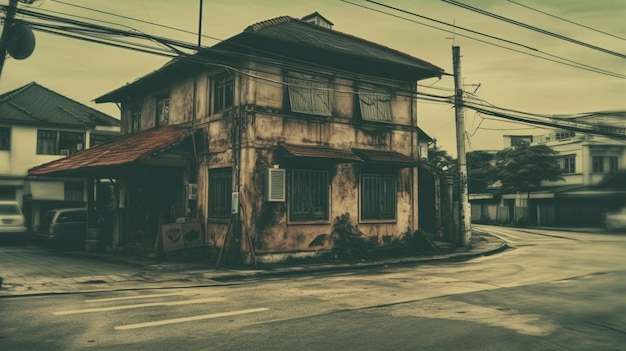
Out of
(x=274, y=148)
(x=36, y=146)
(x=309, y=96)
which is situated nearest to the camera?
(x=274, y=148)

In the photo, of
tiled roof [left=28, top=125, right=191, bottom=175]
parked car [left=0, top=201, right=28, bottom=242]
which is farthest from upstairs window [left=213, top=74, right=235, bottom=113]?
parked car [left=0, top=201, right=28, bottom=242]

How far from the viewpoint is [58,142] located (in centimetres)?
3216

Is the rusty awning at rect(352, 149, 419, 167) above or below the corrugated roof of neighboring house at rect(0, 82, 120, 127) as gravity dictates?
below

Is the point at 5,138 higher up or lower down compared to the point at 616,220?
higher up

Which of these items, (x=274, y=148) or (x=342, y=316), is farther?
(x=274, y=148)

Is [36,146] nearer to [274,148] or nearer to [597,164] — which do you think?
[274,148]

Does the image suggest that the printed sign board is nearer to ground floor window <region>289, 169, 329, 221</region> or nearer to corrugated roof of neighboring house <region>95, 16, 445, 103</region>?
ground floor window <region>289, 169, 329, 221</region>

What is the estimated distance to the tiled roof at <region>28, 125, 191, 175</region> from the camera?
1620 centimetres

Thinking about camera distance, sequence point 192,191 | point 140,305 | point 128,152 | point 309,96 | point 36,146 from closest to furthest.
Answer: point 140,305, point 309,96, point 128,152, point 192,191, point 36,146

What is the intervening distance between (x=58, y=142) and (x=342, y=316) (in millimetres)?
29652

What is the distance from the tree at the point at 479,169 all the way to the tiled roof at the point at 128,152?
119ft

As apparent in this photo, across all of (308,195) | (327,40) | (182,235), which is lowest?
(182,235)

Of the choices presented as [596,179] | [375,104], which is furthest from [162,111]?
[596,179]

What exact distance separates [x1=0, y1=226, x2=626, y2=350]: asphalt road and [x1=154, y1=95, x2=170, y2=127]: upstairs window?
407 inches
